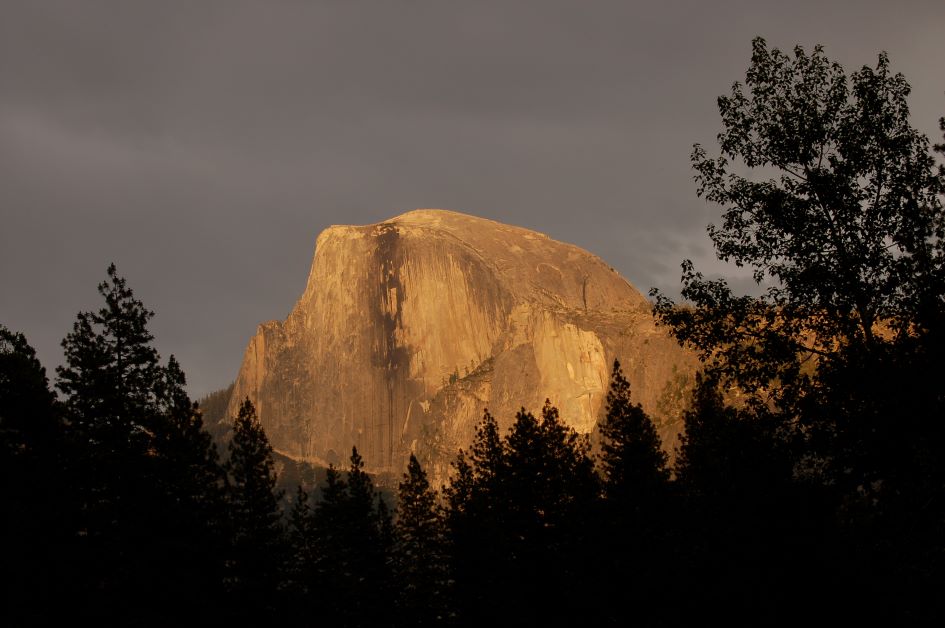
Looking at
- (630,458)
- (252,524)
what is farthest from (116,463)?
(630,458)

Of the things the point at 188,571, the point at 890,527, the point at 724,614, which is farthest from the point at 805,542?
the point at 188,571

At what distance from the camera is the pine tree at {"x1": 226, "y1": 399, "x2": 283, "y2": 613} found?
46.5m

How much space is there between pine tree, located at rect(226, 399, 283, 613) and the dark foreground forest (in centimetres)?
16

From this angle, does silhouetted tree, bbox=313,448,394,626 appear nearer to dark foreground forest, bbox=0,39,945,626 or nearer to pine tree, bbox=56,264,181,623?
dark foreground forest, bbox=0,39,945,626

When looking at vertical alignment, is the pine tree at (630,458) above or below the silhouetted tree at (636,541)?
above

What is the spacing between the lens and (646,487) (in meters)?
47.2

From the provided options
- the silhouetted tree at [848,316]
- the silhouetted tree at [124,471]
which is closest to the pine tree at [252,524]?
the silhouetted tree at [124,471]

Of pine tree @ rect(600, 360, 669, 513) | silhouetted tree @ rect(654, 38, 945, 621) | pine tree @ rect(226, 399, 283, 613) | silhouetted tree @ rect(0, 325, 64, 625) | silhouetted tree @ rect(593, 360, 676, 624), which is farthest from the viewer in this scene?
pine tree @ rect(600, 360, 669, 513)

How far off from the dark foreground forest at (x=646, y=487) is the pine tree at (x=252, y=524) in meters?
0.16

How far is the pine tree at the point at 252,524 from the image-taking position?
46.5 m

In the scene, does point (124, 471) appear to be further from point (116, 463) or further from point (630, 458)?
point (630, 458)

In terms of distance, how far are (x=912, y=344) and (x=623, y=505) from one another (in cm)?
2857

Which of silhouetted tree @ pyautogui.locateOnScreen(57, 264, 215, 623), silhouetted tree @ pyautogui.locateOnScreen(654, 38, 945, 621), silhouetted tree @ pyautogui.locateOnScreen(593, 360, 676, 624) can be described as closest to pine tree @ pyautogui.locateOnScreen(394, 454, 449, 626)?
→ silhouetted tree @ pyautogui.locateOnScreen(593, 360, 676, 624)

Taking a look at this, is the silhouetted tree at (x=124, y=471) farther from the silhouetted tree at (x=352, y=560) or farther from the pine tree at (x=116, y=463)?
the silhouetted tree at (x=352, y=560)
